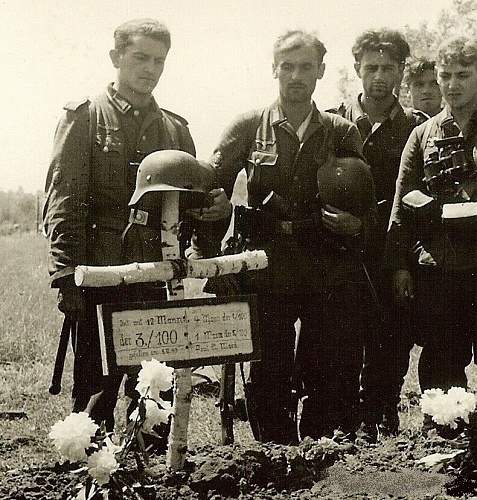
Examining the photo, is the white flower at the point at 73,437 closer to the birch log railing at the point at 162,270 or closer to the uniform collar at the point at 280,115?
the birch log railing at the point at 162,270

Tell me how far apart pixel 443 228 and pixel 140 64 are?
1.90 meters

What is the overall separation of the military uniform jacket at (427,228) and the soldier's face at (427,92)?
54.6 inches

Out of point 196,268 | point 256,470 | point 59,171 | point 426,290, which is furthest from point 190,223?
point 426,290

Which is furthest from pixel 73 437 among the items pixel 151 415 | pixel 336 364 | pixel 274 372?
pixel 336 364

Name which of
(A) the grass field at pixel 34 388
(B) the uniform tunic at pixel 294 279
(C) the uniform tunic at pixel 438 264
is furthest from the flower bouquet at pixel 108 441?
(C) the uniform tunic at pixel 438 264

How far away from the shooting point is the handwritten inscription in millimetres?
3248

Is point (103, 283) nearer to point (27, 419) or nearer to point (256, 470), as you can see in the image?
point (256, 470)

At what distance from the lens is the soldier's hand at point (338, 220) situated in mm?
4344

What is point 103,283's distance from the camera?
10.7 ft

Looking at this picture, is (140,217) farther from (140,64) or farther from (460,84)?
(460,84)

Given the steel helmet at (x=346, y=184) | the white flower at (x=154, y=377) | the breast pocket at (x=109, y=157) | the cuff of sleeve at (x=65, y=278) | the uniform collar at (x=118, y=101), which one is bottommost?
the white flower at (x=154, y=377)

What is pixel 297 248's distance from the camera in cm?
446

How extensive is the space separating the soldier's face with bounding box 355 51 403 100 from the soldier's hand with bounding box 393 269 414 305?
44.8 inches

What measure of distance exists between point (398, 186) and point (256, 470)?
6.75 feet
